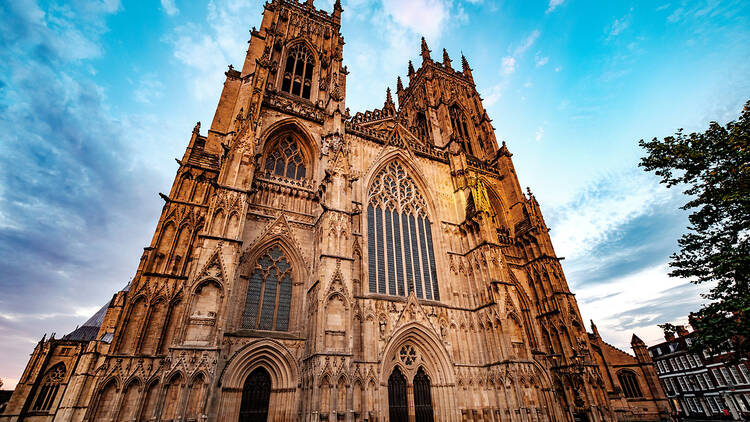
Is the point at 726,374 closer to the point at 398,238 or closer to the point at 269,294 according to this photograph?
the point at 398,238

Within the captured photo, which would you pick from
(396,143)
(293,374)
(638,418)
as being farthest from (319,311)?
(638,418)

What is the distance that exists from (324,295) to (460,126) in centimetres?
2216

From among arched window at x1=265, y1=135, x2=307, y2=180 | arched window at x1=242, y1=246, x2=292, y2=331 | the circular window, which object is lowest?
the circular window

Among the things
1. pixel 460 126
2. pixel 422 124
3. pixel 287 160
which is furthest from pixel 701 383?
pixel 287 160

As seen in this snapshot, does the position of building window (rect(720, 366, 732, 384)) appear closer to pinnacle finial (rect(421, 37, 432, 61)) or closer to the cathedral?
the cathedral

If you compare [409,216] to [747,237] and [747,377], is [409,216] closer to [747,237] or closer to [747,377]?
[747,237]

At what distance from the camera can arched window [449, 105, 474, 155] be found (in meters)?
27.6

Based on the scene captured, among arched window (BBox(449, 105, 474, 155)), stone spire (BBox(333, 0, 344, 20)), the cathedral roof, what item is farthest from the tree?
the cathedral roof

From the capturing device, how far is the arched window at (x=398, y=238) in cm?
1576

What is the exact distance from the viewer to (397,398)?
1334 centimetres

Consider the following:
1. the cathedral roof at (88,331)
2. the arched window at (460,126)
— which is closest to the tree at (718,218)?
the arched window at (460,126)

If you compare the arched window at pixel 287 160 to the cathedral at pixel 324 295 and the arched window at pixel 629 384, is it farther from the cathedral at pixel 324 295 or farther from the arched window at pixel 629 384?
the arched window at pixel 629 384

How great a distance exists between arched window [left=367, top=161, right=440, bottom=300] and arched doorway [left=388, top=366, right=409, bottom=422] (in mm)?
3651

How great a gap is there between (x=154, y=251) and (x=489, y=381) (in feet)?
51.0
